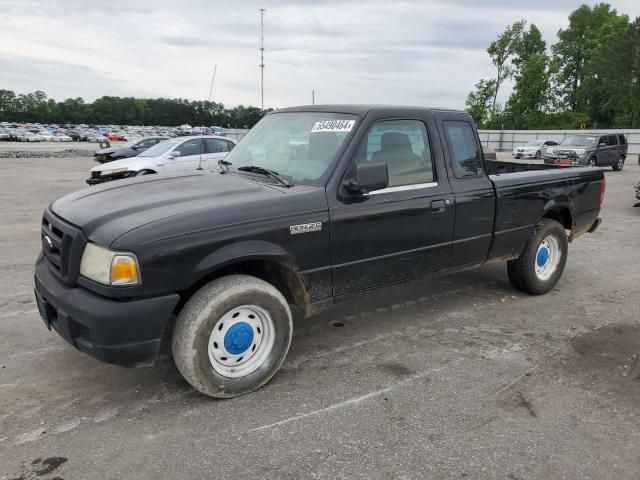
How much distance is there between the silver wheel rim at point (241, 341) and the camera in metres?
3.29

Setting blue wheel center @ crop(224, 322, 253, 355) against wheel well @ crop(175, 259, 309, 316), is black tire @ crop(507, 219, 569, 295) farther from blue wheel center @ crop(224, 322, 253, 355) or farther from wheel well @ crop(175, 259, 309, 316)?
blue wheel center @ crop(224, 322, 253, 355)

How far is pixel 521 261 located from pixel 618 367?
1.60m

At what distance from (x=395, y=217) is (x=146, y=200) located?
1.83m

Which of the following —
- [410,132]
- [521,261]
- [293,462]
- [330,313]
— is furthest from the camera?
[521,261]

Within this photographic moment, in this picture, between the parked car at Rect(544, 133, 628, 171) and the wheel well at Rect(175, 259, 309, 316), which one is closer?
the wheel well at Rect(175, 259, 309, 316)

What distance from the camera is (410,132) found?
14.0 ft

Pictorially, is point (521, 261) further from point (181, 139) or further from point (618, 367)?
point (181, 139)

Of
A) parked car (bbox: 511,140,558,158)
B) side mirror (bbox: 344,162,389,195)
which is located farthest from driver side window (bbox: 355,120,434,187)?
parked car (bbox: 511,140,558,158)

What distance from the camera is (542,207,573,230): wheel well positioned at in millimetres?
5629

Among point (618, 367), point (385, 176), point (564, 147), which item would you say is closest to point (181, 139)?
point (385, 176)

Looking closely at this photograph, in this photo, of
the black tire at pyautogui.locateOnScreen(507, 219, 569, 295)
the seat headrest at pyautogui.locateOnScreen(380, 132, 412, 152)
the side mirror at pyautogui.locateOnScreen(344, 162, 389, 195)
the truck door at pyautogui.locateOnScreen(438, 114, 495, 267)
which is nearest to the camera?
the side mirror at pyautogui.locateOnScreen(344, 162, 389, 195)

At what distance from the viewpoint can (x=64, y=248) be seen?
3.18 metres

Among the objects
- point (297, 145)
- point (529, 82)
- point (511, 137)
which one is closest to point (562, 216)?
point (297, 145)

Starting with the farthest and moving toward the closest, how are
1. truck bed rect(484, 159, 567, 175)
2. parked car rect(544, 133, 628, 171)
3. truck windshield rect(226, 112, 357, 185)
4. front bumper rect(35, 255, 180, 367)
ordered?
parked car rect(544, 133, 628, 171), truck bed rect(484, 159, 567, 175), truck windshield rect(226, 112, 357, 185), front bumper rect(35, 255, 180, 367)
